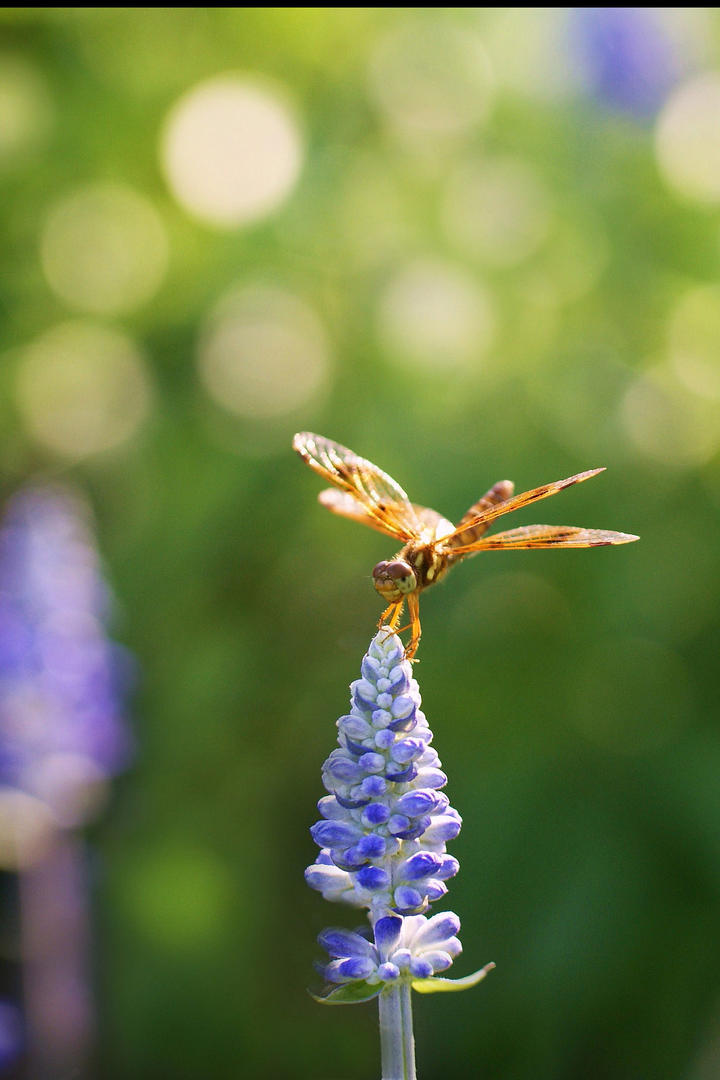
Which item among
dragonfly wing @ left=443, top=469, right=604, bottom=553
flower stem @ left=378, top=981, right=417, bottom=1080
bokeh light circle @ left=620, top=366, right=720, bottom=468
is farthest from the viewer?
bokeh light circle @ left=620, top=366, right=720, bottom=468

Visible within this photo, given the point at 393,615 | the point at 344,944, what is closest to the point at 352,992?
the point at 344,944

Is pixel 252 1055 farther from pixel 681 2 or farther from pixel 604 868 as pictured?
pixel 681 2

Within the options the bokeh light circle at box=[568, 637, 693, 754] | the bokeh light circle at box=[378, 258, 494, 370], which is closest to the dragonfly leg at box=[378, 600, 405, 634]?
the bokeh light circle at box=[568, 637, 693, 754]

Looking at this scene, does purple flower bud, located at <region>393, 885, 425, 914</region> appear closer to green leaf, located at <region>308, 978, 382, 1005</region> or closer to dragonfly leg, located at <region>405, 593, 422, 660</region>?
green leaf, located at <region>308, 978, 382, 1005</region>

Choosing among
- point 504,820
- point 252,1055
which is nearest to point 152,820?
point 252,1055

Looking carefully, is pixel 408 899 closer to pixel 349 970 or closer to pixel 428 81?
pixel 349 970

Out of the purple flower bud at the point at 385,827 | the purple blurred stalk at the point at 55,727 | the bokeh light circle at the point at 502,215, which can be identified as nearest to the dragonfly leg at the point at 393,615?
the purple flower bud at the point at 385,827
